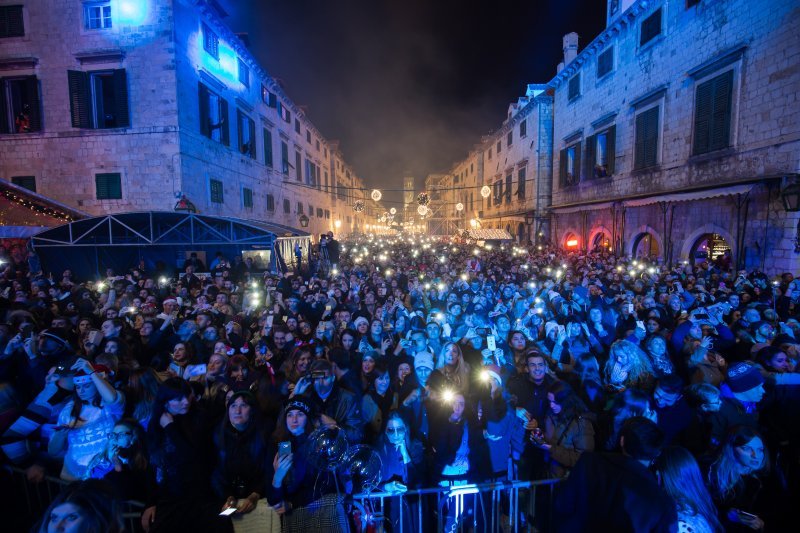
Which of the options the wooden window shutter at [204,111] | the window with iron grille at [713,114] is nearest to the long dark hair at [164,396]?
the wooden window shutter at [204,111]

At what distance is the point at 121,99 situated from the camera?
601 inches

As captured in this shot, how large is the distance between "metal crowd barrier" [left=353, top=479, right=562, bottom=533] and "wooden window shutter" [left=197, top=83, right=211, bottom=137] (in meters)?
18.7

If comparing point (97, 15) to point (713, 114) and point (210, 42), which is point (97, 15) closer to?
point (210, 42)

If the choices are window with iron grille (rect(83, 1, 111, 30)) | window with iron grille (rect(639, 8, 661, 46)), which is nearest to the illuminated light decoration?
window with iron grille (rect(83, 1, 111, 30))

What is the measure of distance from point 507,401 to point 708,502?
72.1 inches

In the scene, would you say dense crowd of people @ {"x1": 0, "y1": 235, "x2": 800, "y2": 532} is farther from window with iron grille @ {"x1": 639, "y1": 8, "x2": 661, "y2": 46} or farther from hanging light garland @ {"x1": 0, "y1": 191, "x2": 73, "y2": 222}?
window with iron grille @ {"x1": 639, "y1": 8, "x2": 661, "y2": 46}

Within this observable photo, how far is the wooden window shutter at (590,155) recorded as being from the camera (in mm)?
21594

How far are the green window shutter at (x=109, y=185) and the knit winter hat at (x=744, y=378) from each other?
2016 cm

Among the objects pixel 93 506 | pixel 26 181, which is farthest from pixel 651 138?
pixel 26 181

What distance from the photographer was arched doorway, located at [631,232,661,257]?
18.1 meters

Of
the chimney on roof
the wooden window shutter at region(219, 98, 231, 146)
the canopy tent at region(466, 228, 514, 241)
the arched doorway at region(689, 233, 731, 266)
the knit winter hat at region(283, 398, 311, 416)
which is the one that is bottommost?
the knit winter hat at region(283, 398, 311, 416)

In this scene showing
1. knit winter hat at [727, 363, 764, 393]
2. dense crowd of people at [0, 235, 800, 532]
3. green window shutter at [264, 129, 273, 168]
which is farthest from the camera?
green window shutter at [264, 129, 273, 168]

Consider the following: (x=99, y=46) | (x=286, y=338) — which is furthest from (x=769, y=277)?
(x=99, y=46)

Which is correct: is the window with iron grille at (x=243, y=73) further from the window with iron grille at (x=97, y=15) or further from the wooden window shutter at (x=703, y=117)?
the wooden window shutter at (x=703, y=117)
